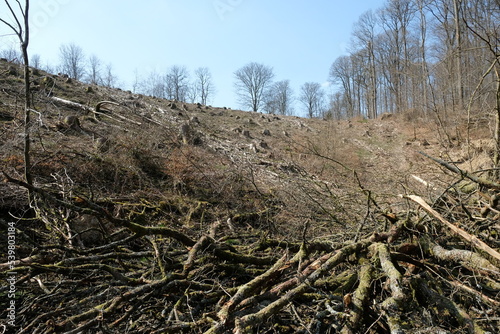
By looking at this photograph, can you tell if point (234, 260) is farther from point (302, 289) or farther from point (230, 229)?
point (230, 229)

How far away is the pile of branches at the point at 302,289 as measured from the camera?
169cm

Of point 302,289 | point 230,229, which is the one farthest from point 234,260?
point 230,229

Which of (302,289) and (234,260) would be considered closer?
(302,289)

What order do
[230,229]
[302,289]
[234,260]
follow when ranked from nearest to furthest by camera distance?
[302,289] < [234,260] < [230,229]

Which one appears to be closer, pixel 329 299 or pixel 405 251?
pixel 329 299

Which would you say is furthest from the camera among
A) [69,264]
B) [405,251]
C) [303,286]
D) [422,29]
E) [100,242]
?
[422,29]

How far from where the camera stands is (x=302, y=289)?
175cm

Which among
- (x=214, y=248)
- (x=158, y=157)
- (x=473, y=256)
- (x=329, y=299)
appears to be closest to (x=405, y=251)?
(x=473, y=256)

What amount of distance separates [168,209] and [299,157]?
6943mm

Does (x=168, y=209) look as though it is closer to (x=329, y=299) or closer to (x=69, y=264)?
(x=69, y=264)

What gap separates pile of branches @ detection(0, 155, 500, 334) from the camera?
1.69 m

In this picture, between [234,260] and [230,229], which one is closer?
[234,260]

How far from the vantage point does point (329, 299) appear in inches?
73.8

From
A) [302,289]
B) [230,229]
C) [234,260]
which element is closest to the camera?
[302,289]
